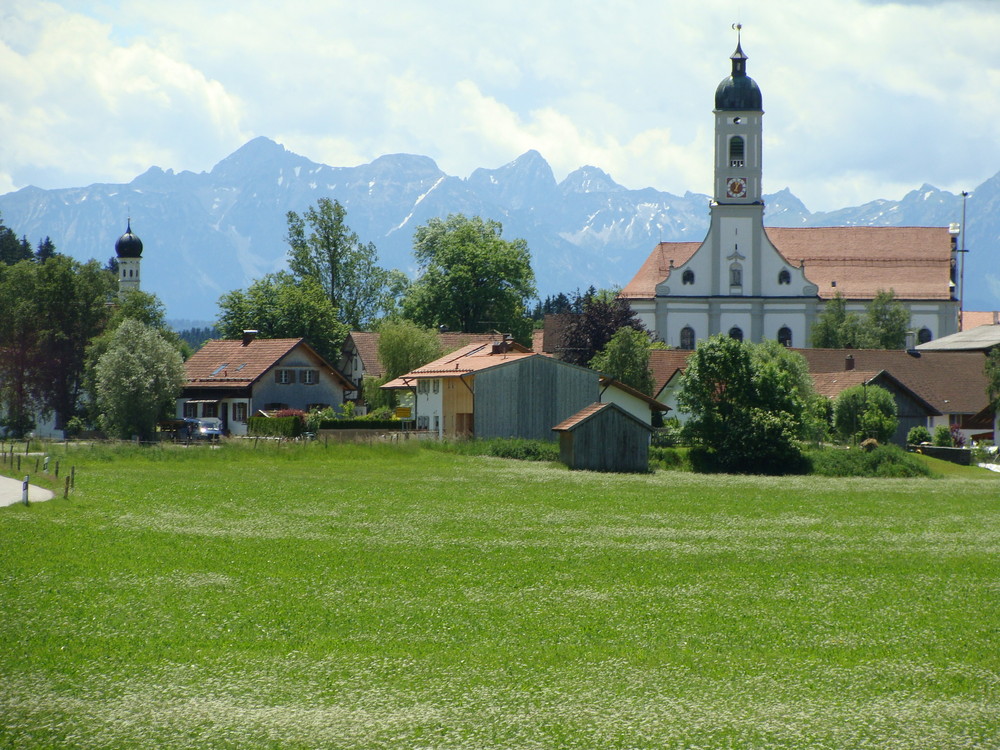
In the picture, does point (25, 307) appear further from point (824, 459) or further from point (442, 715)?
point (442, 715)

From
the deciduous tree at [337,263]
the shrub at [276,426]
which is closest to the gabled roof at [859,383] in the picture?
the shrub at [276,426]

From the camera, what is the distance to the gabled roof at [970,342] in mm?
93500

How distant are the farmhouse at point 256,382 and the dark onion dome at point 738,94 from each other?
161ft

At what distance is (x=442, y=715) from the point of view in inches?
507

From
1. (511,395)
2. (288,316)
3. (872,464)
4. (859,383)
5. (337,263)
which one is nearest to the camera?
(872,464)

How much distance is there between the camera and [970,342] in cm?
9594

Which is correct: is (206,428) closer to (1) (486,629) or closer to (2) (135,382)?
(2) (135,382)

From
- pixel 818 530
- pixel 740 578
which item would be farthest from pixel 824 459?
pixel 740 578

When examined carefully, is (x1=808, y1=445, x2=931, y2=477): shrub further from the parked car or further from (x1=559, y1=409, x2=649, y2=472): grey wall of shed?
the parked car

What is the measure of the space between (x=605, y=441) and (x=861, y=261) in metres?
74.6

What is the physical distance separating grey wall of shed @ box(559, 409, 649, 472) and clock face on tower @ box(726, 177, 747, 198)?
6380cm

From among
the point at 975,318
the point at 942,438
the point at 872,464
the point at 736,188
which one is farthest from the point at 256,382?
the point at 975,318

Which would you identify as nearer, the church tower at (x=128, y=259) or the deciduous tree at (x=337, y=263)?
the deciduous tree at (x=337, y=263)

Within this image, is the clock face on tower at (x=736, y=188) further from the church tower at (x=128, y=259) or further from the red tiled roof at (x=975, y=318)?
the church tower at (x=128, y=259)
